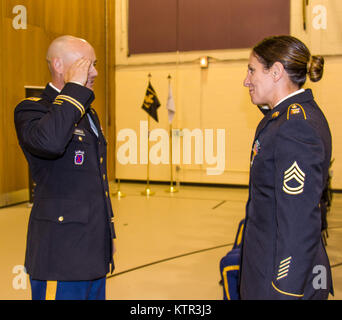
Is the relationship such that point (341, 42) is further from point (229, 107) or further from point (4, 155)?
point (4, 155)

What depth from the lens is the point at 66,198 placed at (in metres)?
1.55

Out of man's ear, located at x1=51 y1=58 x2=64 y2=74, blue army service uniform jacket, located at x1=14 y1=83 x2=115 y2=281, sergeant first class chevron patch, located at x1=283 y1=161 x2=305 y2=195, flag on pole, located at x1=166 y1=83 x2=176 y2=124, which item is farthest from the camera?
flag on pole, located at x1=166 y1=83 x2=176 y2=124

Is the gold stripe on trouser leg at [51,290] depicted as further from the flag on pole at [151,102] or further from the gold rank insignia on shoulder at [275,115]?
the flag on pole at [151,102]

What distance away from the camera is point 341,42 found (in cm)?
818

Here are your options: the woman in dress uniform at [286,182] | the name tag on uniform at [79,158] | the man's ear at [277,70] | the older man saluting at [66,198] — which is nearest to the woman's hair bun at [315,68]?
the woman in dress uniform at [286,182]

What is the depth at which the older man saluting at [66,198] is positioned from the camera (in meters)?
1.53

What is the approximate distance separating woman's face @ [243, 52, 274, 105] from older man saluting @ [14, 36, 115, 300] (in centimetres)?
61

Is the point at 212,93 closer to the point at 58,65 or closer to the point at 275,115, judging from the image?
the point at 58,65

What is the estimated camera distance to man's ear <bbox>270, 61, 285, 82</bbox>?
1.40 metres

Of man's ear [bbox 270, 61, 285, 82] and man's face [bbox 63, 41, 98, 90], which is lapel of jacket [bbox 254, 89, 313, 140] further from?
man's face [bbox 63, 41, 98, 90]

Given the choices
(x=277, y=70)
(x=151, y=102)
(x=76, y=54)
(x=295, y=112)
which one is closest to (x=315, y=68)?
(x=277, y=70)

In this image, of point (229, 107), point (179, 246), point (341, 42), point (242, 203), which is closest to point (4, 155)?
point (179, 246)

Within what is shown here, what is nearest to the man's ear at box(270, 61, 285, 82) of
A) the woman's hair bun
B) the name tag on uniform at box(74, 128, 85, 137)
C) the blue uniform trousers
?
the woman's hair bun
